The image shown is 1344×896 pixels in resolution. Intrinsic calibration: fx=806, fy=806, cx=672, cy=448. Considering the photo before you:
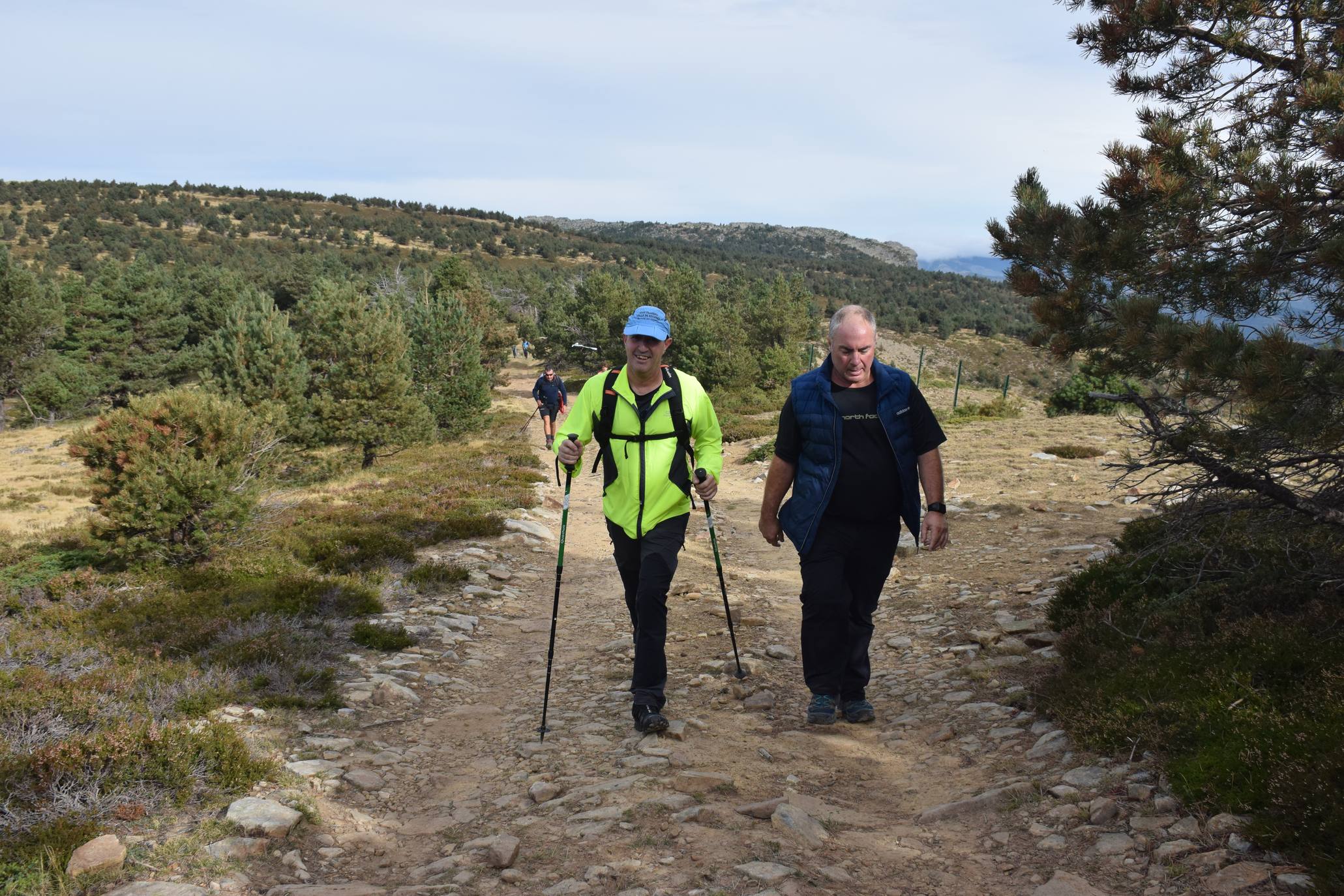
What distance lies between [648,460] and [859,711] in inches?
80.1

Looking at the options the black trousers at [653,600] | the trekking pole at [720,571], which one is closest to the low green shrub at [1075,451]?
the trekking pole at [720,571]

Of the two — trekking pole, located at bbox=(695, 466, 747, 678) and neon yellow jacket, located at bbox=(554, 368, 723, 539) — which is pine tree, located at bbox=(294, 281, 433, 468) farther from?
neon yellow jacket, located at bbox=(554, 368, 723, 539)

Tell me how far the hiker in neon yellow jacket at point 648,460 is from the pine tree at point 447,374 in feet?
73.4

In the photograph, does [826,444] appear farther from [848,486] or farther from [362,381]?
[362,381]

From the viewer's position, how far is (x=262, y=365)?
75.3 ft

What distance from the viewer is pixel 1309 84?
434 centimetres

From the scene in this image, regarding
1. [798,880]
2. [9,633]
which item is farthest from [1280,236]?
[9,633]

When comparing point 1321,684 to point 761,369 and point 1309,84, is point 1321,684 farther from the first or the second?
point 761,369

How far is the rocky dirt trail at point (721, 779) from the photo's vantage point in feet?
10.5

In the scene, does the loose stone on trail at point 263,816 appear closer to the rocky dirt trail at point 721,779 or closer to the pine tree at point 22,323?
the rocky dirt trail at point 721,779

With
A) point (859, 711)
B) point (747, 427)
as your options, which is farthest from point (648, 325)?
point (747, 427)

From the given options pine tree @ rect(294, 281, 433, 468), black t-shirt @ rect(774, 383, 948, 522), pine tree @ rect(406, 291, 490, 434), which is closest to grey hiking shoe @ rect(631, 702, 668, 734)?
black t-shirt @ rect(774, 383, 948, 522)

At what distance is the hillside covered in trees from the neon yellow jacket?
63.7m

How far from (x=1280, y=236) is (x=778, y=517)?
307 cm
